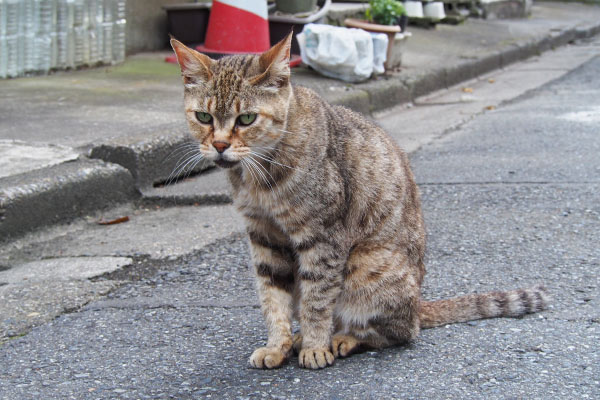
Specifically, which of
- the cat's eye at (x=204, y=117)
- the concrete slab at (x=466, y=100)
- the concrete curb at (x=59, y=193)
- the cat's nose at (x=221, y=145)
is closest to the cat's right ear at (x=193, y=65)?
the cat's eye at (x=204, y=117)

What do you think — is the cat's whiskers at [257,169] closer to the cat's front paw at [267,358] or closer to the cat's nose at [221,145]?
the cat's nose at [221,145]

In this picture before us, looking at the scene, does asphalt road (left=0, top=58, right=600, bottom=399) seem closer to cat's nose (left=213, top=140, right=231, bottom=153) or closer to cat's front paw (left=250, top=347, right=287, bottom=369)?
cat's front paw (left=250, top=347, right=287, bottom=369)

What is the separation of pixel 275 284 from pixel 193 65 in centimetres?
86

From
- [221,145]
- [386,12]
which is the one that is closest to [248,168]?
[221,145]

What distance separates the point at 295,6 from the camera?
8156 millimetres

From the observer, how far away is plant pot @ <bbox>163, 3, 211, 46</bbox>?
8008 millimetres

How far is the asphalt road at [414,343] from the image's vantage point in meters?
2.55

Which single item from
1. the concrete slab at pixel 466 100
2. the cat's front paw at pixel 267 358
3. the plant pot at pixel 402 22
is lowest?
the concrete slab at pixel 466 100

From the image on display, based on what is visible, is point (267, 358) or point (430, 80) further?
point (430, 80)

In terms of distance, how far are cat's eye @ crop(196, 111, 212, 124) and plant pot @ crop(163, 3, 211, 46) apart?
541 centimetres

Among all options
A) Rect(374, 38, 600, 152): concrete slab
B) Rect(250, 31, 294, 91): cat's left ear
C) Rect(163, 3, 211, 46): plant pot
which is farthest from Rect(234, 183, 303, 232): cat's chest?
Rect(163, 3, 211, 46): plant pot

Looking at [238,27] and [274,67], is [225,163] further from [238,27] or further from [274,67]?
[238,27]

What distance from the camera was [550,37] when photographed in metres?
11.9

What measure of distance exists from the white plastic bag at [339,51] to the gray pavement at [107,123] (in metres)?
0.12
